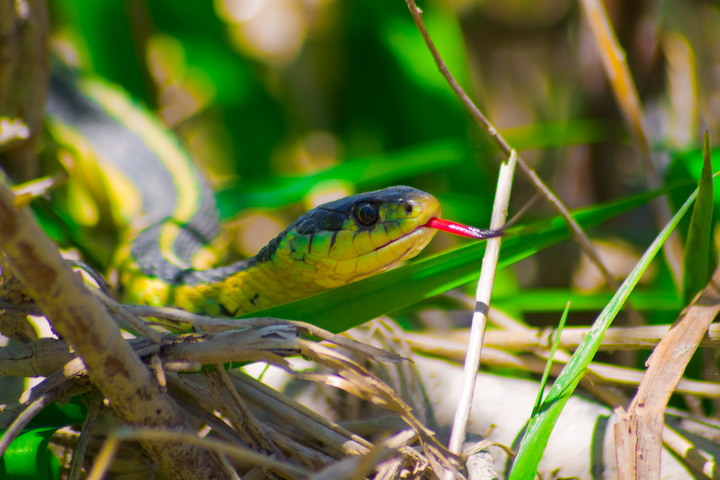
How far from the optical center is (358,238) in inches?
58.8

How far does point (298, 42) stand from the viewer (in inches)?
138

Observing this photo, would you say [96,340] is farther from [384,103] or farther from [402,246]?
[384,103]

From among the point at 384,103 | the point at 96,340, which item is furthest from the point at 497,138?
the point at 384,103

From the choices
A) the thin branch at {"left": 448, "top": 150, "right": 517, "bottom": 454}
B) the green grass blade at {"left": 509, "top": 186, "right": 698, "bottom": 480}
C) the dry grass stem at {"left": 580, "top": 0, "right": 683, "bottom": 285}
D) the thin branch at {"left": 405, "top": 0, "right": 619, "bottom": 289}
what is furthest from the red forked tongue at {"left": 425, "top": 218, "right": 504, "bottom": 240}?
the dry grass stem at {"left": 580, "top": 0, "right": 683, "bottom": 285}

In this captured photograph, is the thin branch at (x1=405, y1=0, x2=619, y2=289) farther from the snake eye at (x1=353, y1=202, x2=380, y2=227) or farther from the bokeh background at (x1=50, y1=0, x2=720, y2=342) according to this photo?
the bokeh background at (x1=50, y1=0, x2=720, y2=342)

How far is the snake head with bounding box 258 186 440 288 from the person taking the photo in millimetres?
1465

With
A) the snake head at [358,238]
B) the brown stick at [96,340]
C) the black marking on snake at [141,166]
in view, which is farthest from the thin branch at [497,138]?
the black marking on snake at [141,166]

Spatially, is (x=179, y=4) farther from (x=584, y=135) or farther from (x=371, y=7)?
(x=584, y=135)

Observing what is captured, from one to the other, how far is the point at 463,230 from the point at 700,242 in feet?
1.62

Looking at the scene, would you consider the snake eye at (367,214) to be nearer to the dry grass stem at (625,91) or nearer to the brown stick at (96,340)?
→ the brown stick at (96,340)

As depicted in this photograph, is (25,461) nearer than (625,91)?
Yes

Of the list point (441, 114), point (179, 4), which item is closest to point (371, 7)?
point (441, 114)

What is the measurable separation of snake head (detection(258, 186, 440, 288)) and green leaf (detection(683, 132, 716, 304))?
55 cm

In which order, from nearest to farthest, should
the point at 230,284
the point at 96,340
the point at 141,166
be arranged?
the point at 96,340
the point at 230,284
the point at 141,166
